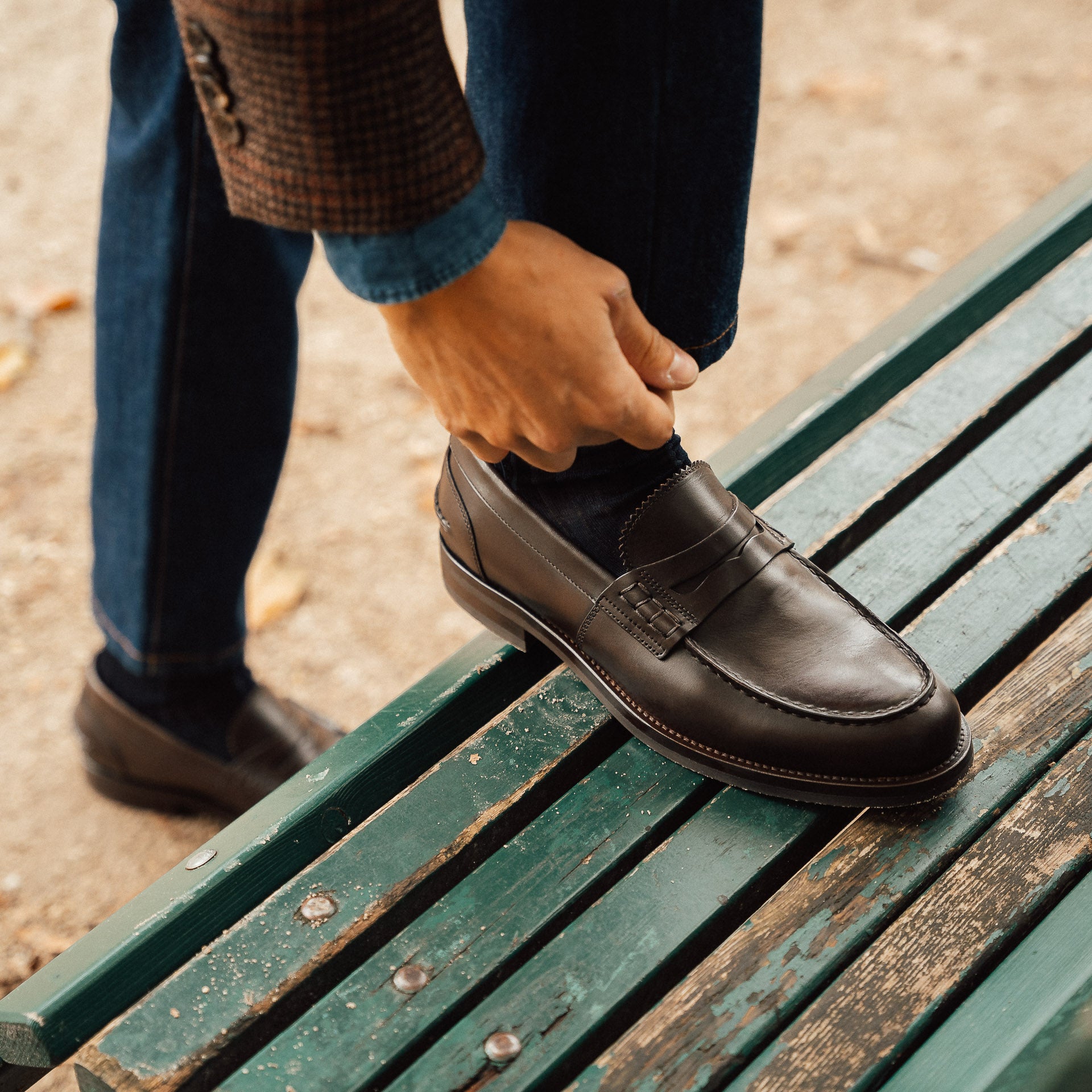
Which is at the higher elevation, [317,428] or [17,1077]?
[17,1077]

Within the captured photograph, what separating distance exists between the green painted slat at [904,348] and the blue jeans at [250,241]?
329 millimetres

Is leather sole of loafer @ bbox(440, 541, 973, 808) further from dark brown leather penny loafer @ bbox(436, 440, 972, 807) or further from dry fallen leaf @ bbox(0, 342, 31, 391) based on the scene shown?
dry fallen leaf @ bbox(0, 342, 31, 391)

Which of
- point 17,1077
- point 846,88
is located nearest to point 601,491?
point 17,1077

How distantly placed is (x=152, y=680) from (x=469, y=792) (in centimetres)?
68

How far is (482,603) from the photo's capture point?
122 centimetres

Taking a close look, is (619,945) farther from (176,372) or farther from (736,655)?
(176,372)

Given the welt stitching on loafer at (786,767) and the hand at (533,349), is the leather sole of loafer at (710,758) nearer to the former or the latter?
the welt stitching on loafer at (786,767)

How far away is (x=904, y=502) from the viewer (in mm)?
1372

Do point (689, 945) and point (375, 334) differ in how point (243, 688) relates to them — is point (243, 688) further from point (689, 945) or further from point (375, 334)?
point (375, 334)

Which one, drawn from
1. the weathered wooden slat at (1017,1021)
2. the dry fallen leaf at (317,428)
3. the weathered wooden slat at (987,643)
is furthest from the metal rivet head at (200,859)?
the dry fallen leaf at (317,428)

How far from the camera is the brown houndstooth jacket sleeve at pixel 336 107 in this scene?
0.69m

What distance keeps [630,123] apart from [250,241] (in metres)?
0.55

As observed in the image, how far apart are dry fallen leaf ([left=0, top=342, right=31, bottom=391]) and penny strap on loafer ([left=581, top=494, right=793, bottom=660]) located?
1.93 m

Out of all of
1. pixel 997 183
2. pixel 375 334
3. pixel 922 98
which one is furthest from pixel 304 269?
pixel 922 98
